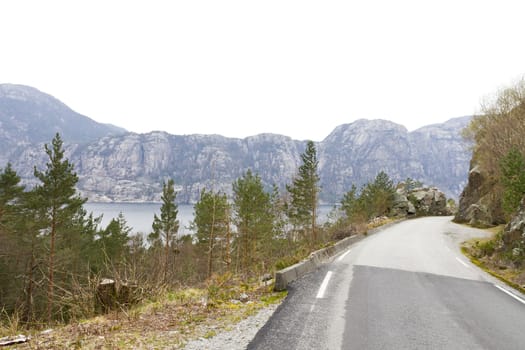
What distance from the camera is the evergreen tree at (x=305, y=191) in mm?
40312

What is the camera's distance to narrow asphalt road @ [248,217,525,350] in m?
4.55

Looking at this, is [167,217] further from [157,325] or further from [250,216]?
[157,325]

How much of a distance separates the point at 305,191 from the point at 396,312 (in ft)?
117

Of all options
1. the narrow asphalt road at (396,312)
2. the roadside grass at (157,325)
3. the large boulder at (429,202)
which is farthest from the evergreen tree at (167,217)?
the large boulder at (429,202)

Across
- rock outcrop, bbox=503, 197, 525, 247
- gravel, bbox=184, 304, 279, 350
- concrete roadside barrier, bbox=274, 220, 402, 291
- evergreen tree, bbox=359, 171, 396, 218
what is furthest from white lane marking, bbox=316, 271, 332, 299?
evergreen tree, bbox=359, 171, 396, 218

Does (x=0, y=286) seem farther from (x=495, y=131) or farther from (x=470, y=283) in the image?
(x=495, y=131)

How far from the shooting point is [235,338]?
4637 mm

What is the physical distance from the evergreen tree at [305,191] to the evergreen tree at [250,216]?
742cm

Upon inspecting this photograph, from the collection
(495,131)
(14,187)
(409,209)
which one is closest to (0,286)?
(14,187)

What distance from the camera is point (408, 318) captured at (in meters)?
5.60

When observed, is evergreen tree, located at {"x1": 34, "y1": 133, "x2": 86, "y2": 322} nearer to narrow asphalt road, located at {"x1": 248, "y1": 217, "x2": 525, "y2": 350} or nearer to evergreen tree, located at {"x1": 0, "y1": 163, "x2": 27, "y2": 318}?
evergreen tree, located at {"x1": 0, "y1": 163, "x2": 27, "y2": 318}

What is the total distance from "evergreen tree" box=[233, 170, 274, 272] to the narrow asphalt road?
2331 cm

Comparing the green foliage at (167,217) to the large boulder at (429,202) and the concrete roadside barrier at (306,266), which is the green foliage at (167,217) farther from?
the large boulder at (429,202)

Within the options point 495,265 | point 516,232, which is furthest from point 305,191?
point 495,265
